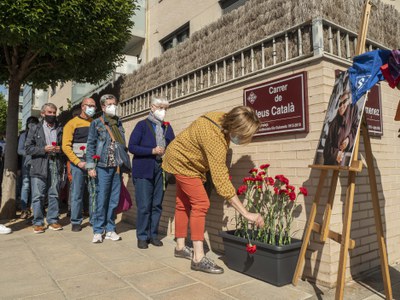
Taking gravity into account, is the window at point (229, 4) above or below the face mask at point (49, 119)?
above

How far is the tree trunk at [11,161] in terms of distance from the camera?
6.09m

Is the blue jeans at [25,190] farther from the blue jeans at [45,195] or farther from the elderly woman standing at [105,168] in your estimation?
the elderly woman standing at [105,168]

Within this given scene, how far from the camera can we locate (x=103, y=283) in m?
2.83

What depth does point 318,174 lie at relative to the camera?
2.92 metres

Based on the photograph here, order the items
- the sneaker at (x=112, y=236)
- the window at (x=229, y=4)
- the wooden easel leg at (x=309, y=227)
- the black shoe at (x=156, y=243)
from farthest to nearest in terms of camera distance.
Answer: the window at (x=229, y=4) < the sneaker at (x=112, y=236) < the black shoe at (x=156, y=243) < the wooden easel leg at (x=309, y=227)

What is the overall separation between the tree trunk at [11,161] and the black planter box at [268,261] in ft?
16.0

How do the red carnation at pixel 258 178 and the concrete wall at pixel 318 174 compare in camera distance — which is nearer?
the concrete wall at pixel 318 174

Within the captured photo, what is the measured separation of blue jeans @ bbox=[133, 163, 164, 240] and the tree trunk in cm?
340

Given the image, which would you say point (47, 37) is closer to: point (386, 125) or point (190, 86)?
point (190, 86)

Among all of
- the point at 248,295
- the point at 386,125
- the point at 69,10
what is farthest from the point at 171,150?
the point at 69,10

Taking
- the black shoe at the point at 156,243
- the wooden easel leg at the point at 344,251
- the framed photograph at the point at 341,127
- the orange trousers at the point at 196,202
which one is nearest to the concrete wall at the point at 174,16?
the black shoe at the point at 156,243

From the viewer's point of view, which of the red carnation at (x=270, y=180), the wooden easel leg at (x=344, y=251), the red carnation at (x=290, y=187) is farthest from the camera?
the red carnation at (x=270, y=180)

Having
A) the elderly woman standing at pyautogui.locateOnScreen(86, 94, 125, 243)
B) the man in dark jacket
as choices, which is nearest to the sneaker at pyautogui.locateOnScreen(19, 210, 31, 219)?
the man in dark jacket

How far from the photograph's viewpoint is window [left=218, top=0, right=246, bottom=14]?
25.1ft
